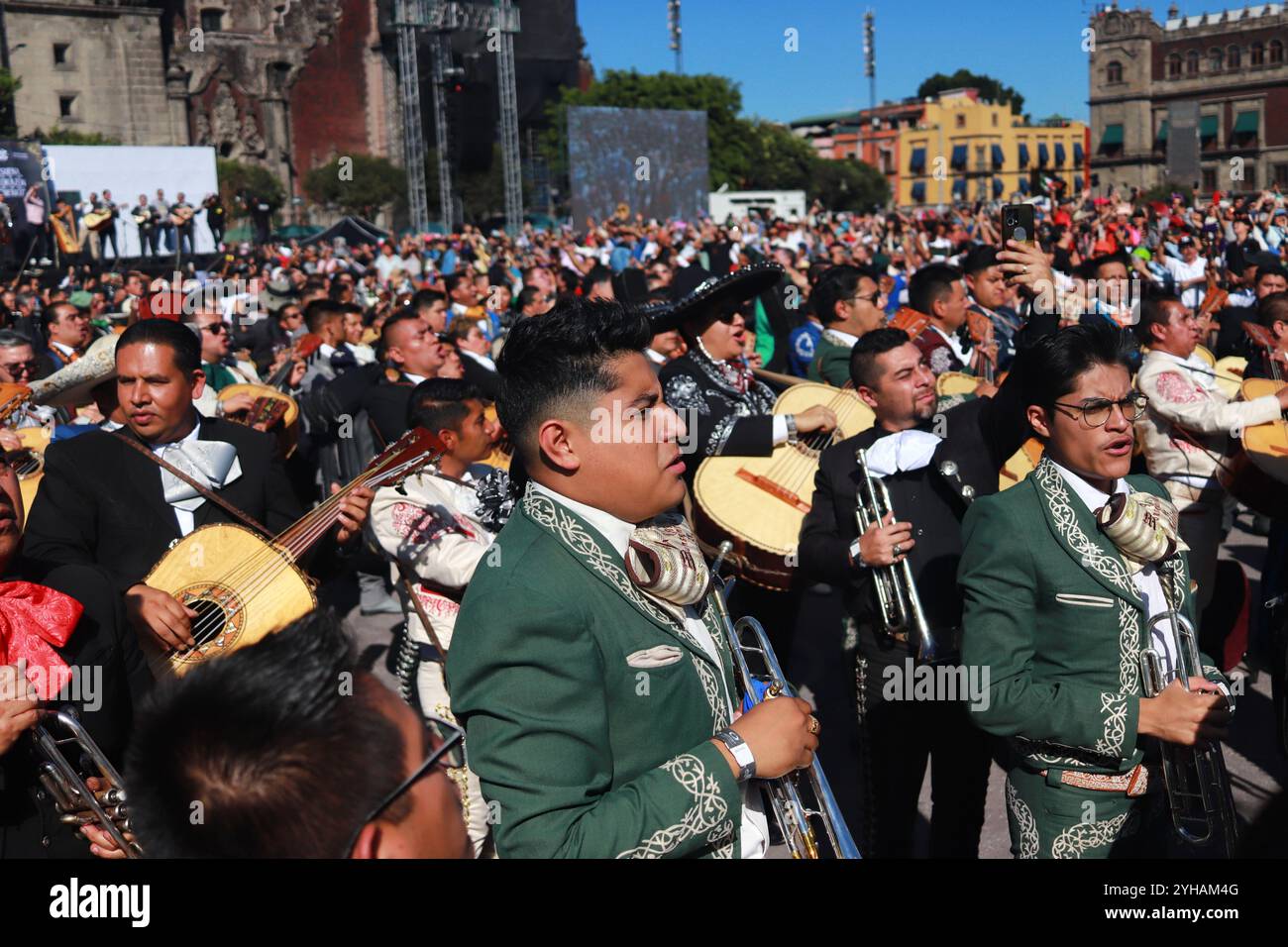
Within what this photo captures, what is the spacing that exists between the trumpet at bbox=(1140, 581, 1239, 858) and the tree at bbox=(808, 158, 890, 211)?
2628 inches

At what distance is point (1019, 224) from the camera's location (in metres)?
3.29

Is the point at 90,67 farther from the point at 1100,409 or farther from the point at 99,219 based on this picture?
the point at 1100,409

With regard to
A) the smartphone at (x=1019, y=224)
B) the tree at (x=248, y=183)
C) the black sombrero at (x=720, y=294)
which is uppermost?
the tree at (x=248, y=183)

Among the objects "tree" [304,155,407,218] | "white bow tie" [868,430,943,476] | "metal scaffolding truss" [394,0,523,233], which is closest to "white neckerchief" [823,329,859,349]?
"white bow tie" [868,430,943,476]

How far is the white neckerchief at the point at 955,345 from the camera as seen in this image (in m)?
6.80

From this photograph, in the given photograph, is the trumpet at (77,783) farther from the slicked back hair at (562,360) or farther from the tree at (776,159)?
the tree at (776,159)

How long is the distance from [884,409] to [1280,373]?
348 centimetres

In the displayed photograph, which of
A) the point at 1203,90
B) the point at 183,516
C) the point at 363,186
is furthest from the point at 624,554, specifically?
the point at 1203,90

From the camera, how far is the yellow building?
69125mm

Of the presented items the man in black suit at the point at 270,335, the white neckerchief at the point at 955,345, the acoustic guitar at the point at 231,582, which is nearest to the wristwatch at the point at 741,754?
the acoustic guitar at the point at 231,582

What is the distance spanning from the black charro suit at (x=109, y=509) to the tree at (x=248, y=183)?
45.3 m

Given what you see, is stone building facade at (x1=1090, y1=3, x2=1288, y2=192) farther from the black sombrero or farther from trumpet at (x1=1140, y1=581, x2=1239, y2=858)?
trumpet at (x1=1140, y1=581, x2=1239, y2=858)

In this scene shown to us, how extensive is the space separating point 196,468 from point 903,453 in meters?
2.37
